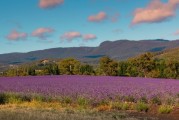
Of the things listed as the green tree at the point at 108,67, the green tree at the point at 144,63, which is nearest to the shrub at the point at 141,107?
the green tree at the point at 108,67

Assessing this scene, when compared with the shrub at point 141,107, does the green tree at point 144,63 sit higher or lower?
higher

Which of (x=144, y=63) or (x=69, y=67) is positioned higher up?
(x=144, y=63)

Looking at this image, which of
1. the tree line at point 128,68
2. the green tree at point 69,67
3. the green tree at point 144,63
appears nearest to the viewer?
the green tree at point 69,67

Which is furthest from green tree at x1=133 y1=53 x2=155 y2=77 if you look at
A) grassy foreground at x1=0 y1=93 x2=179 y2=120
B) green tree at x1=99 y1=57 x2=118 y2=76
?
grassy foreground at x1=0 y1=93 x2=179 y2=120

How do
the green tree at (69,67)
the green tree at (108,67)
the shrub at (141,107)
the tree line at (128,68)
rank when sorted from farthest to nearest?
the green tree at (108,67) < the tree line at (128,68) < the green tree at (69,67) < the shrub at (141,107)

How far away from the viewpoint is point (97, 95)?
1877 centimetres

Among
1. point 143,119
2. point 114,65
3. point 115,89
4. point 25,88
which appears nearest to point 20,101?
point 25,88

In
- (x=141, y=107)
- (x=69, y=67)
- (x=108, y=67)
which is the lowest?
(x=141, y=107)

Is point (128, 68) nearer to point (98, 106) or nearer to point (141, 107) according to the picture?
point (98, 106)

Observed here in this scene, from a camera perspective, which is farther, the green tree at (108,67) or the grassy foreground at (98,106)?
the green tree at (108,67)

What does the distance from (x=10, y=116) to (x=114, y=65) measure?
42.1 metres

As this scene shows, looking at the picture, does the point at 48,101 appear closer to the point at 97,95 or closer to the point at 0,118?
Answer: the point at 97,95

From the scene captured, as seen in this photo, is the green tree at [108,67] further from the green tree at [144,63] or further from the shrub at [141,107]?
the shrub at [141,107]

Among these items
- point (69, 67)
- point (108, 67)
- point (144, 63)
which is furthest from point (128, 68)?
point (69, 67)
